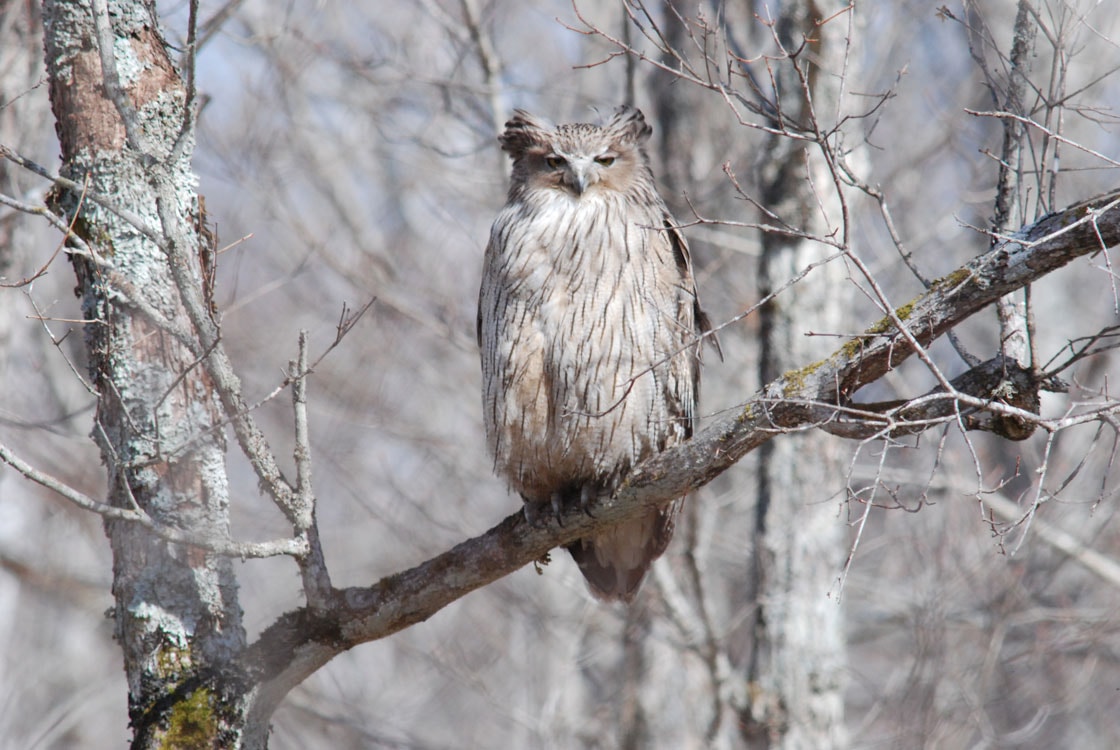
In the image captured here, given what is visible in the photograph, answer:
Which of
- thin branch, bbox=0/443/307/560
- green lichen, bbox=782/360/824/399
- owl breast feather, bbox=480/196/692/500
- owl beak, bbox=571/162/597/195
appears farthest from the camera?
owl beak, bbox=571/162/597/195

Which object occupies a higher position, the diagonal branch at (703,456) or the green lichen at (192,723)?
the diagonal branch at (703,456)

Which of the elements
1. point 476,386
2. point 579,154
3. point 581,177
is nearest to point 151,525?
point 581,177

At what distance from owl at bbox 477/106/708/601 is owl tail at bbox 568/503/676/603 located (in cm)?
40

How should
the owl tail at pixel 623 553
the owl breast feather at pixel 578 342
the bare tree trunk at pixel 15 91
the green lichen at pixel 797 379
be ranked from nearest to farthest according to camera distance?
the green lichen at pixel 797 379, the owl breast feather at pixel 578 342, the owl tail at pixel 623 553, the bare tree trunk at pixel 15 91

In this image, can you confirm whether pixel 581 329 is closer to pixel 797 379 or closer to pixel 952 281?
pixel 797 379

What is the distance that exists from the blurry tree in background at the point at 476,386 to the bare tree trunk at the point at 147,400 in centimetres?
1

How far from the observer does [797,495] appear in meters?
5.25

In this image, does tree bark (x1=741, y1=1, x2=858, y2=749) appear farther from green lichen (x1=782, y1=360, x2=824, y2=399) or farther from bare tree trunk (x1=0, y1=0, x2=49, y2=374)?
bare tree trunk (x1=0, y1=0, x2=49, y2=374)

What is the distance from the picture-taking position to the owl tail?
14.0 ft

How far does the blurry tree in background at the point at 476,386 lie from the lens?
296 cm

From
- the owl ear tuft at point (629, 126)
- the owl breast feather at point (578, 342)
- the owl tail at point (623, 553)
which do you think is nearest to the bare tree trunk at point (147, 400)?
the owl breast feather at point (578, 342)

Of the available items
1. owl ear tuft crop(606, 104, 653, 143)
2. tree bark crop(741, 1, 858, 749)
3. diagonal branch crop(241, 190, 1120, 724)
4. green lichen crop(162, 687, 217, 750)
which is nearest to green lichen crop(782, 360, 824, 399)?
diagonal branch crop(241, 190, 1120, 724)

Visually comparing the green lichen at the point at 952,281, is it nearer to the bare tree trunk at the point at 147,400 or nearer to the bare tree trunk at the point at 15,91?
the bare tree trunk at the point at 147,400

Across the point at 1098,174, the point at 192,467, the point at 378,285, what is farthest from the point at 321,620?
the point at 1098,174
